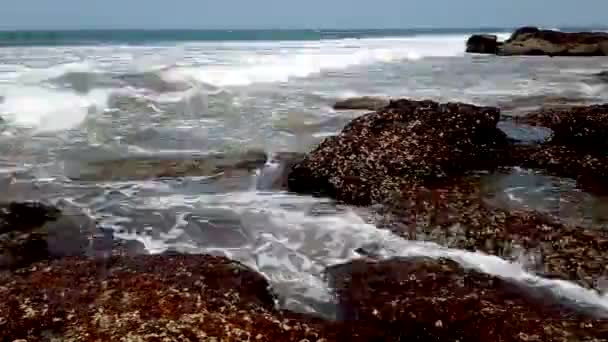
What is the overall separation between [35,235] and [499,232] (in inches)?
262

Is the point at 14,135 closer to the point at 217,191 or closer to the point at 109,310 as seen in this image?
the point at 217,191

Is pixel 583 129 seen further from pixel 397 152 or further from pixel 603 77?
pixel 603 77

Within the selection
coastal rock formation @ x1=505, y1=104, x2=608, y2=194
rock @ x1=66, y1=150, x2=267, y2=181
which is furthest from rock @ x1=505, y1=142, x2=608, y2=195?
rock @ x1=66, y1=150, x2=267, y2=181

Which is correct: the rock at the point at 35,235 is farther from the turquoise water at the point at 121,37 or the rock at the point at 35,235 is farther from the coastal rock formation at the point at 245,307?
the turquoise water at the point at 121,37

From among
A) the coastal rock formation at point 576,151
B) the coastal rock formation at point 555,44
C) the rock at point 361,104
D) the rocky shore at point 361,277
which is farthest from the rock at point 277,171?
the coastal rock formation at point 555,44

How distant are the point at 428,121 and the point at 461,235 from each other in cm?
467

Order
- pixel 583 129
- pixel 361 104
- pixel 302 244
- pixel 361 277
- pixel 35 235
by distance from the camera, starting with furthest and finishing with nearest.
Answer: pixel 361 104 → pixel 583 129 → pixel 302 244 → pixel 35 235 → pixel 361 277

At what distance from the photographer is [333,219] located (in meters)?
9.50

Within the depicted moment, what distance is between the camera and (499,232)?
8.16 metres

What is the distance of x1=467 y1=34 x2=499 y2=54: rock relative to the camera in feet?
204

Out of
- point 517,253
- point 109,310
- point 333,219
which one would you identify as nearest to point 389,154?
point 333,219

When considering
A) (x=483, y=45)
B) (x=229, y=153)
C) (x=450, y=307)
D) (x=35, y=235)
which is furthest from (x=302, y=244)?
(x=483, y=45)

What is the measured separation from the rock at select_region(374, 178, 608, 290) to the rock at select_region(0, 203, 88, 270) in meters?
4.61

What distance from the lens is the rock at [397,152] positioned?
413 inches
